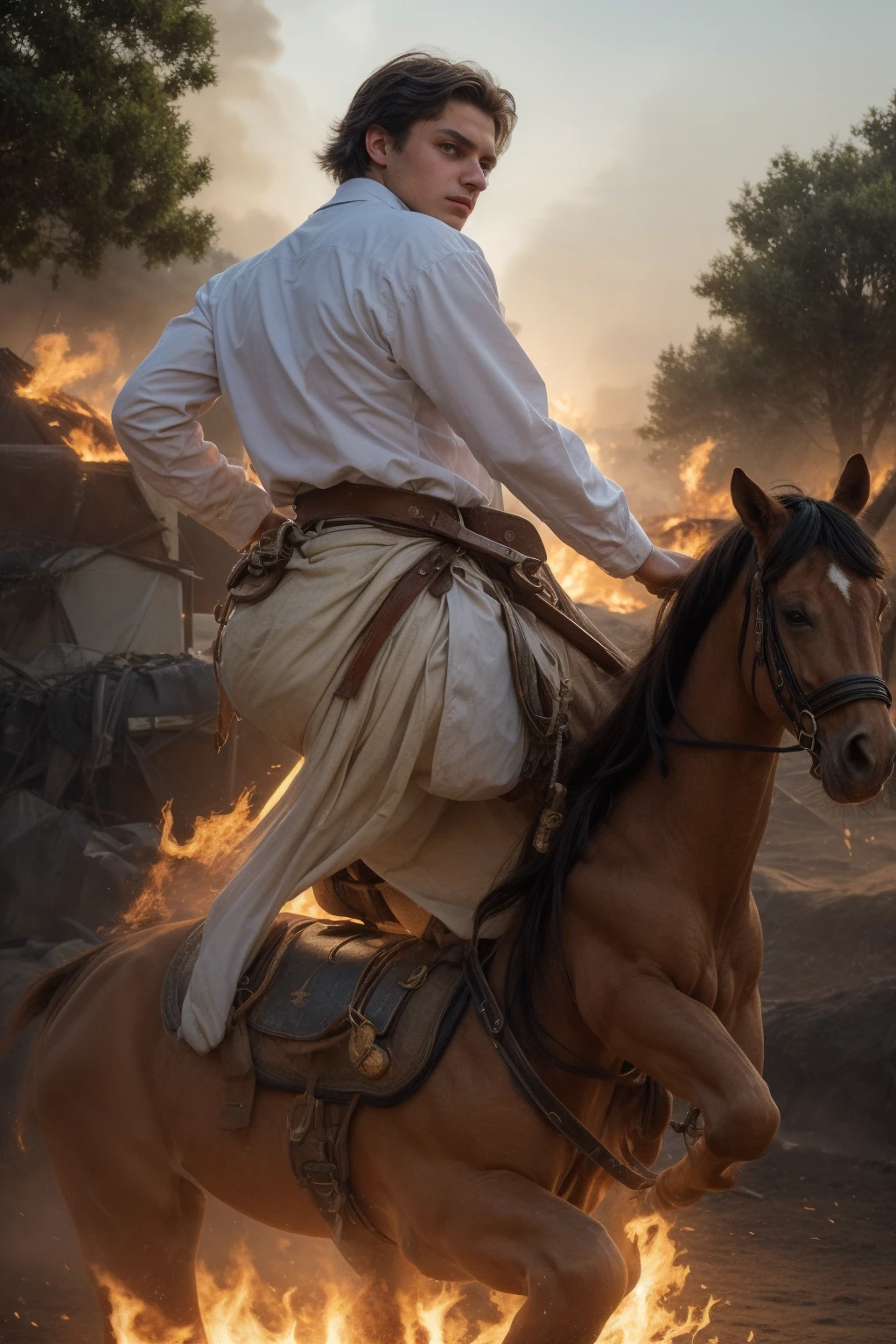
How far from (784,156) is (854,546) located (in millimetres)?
18763

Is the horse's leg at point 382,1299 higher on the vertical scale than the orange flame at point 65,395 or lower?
lower

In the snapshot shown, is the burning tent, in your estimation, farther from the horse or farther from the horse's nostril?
the horse's nostril

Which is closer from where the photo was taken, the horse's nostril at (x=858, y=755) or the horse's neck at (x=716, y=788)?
the horse's nostril at (x=858, y=755)

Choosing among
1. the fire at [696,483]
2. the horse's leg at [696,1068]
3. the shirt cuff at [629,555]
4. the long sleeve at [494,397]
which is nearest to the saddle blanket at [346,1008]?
the horse's leg at [696,1068]

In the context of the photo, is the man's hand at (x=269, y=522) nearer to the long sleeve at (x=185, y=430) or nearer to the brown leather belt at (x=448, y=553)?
the long sleeve at (x=185, y=430)

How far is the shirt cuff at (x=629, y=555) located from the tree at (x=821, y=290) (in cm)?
1622

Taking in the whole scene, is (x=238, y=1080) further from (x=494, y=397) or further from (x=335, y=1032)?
(x=494, y=397)

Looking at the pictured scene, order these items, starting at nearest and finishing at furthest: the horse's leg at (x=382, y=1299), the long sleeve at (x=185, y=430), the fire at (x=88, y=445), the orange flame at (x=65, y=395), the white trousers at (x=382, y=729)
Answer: the white trousers at (x=382, y=729) → the long sleeve at (x=185, y=430) → the horse's leg at (x=382, y=1299) → the fire at (x=88, y=445) → the orange flame at (x=65, y=395)

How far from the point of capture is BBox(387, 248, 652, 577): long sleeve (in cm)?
298

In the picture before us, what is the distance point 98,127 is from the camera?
15.8 metres

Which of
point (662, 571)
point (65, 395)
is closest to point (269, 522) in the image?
point (662, 571)

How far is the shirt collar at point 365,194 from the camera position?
3.27 metres

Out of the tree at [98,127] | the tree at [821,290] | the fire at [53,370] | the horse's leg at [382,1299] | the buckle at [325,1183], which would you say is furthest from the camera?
the fire at [53,370]

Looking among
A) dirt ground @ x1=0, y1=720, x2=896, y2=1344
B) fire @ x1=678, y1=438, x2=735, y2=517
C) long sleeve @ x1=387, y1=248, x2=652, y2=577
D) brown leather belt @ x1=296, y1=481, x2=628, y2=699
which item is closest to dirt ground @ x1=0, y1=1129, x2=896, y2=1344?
dirt ground @ x1=0, y1=720, x2=896, y2=1344
